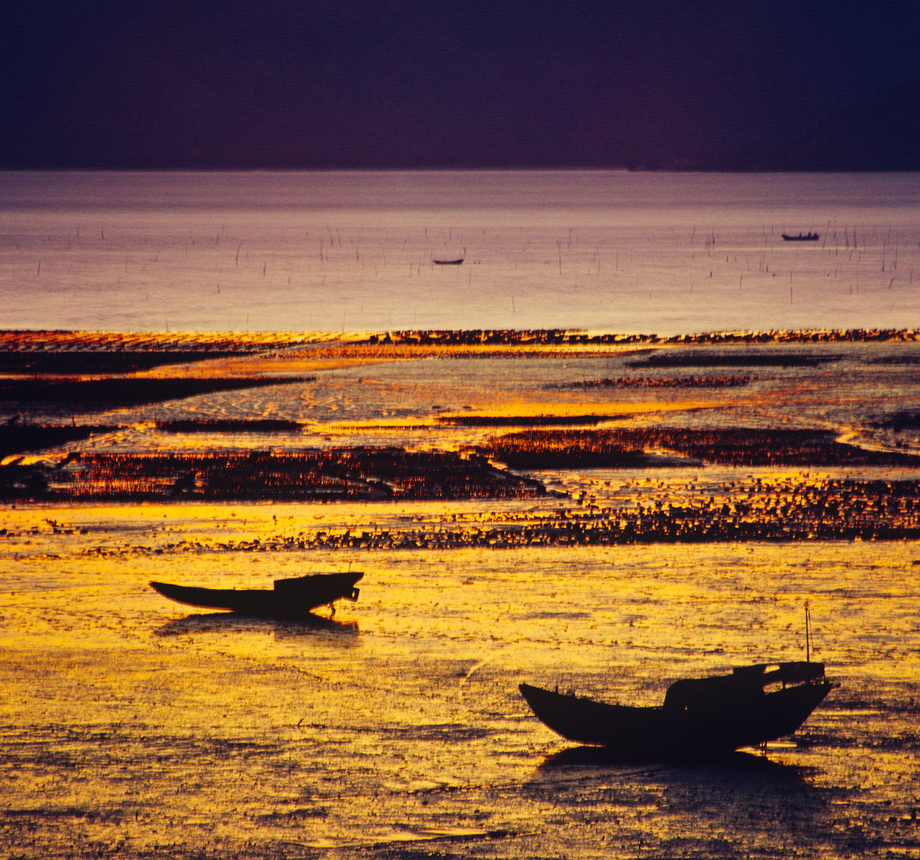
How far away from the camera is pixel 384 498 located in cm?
2400

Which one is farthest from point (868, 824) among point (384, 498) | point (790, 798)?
point (384, 498)

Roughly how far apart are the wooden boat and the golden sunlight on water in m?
0.33

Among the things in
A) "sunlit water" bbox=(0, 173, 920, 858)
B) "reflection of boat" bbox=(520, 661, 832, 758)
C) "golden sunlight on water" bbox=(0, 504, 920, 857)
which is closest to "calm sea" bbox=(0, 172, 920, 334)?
"sunlit water" bbox=(0, 173, 920, 858)

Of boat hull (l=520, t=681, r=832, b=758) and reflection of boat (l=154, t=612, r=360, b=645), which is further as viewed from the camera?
reflection of boat (l=154, t=612, r=360, b=645)

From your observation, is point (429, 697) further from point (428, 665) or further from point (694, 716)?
point (694, 716)

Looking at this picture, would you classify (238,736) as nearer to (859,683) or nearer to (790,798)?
(790,798)

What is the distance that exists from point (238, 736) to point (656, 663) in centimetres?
547

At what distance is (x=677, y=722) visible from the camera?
42.5ft

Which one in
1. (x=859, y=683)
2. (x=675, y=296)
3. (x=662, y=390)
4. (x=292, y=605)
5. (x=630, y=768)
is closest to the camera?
(x=630, y=768)

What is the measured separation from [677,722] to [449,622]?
16.2 ft

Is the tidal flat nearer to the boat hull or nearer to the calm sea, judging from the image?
the boat hull

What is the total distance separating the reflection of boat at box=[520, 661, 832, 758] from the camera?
12.9 m

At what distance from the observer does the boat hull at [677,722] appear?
1292 centimetres

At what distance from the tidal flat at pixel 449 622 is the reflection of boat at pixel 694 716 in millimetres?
285
